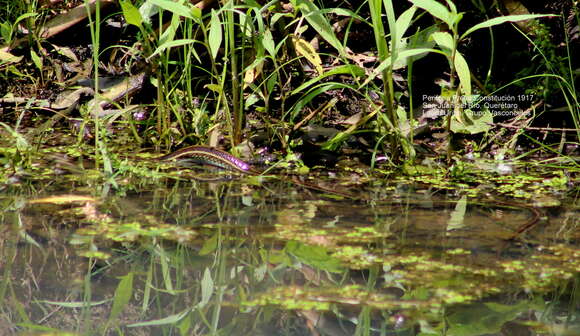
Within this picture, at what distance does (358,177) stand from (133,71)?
72.8 inches

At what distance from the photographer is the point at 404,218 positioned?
270cm

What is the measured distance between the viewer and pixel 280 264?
2.17 meters

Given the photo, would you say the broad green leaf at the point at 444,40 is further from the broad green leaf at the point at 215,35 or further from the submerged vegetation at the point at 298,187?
the broad green leaf at the point at 215,35

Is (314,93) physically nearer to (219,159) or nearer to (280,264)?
(219,159)

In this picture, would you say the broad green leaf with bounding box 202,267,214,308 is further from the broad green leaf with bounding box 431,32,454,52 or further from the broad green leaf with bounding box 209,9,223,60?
the broad green leaf with bounding box 431,32,454,52

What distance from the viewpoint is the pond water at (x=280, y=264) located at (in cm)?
176

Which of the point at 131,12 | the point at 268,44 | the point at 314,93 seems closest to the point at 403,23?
the point at 314,93

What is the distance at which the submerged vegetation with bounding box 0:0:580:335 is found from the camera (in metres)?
1.85

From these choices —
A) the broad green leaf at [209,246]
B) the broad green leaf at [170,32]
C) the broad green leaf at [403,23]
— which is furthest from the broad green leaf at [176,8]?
the broad green leaf at [209,246]

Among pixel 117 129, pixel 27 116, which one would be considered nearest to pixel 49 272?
pixel 117 129

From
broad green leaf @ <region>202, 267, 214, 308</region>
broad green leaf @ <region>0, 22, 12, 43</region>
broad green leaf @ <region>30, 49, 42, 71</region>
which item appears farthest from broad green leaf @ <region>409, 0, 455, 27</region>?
broad green leaf @ <region>0, 22, 12, 43</region>

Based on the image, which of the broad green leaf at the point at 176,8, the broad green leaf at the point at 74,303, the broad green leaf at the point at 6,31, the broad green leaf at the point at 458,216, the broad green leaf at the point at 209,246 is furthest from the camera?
the broad green leaf at the point at 6,31

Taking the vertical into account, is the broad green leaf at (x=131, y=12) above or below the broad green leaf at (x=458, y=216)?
above

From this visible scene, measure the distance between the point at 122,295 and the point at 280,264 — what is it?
0.50 metres
